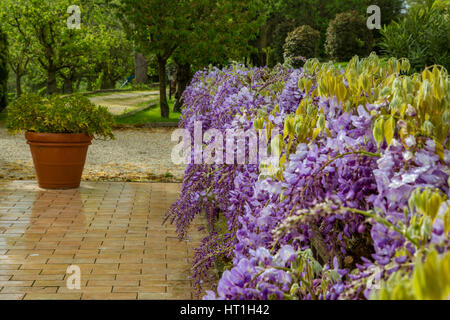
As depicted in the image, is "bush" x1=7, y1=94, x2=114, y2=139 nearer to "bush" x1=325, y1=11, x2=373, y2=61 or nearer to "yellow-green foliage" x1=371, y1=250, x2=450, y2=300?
"yellow-green foliage" x1=371, y1=250, x2=450, y2=300

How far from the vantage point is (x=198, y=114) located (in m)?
4.96

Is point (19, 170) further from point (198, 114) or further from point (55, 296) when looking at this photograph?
point (55, 296)

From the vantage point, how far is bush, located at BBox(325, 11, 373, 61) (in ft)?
75.8

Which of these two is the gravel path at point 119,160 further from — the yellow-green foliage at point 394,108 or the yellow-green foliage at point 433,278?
the yellow-green foliage at point 433,278

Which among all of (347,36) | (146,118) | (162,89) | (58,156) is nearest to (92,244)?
(58,156)

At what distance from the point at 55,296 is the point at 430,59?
13.0 meters

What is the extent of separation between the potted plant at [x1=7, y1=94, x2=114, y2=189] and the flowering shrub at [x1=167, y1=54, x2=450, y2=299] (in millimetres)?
3804

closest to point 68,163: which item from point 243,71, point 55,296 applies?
point 243,71

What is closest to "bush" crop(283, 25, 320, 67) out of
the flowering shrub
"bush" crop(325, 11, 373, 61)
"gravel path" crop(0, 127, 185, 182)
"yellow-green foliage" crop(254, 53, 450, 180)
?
"bush" crop(325, 11, 373, 61)

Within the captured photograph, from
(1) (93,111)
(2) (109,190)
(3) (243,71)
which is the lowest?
(2) (109,190)

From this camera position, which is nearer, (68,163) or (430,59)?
(68,163)

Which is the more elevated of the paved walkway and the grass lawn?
the paved walkway

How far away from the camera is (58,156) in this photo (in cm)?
621
